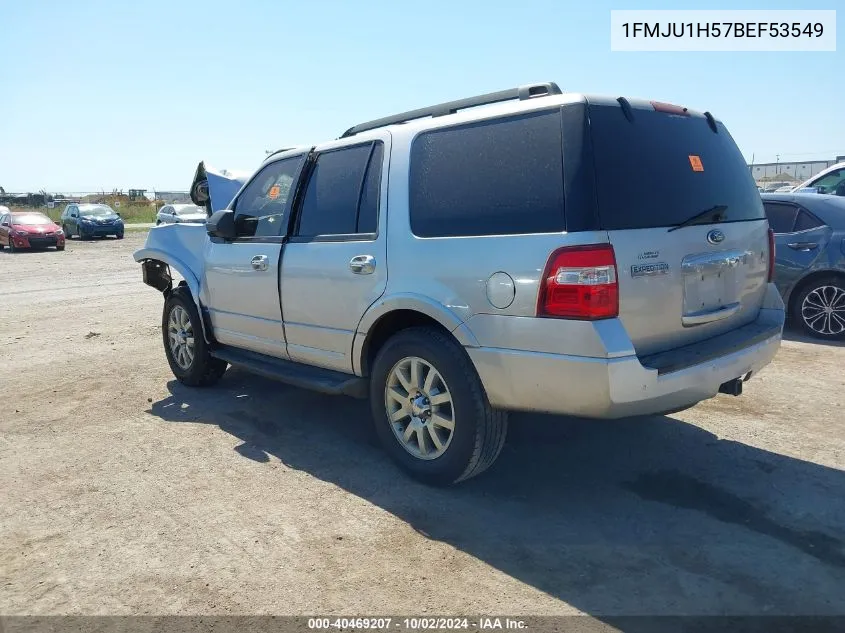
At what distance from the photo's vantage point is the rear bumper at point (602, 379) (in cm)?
309

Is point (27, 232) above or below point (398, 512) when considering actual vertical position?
above

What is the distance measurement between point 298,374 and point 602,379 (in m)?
2.32

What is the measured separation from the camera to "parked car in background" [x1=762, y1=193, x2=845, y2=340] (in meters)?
7.10

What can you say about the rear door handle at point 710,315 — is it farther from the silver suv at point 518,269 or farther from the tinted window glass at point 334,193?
the tinted window glass at point 334,193

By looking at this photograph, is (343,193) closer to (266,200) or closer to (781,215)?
(266,200)

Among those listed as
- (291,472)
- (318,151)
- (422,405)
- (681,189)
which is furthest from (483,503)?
(318,151)

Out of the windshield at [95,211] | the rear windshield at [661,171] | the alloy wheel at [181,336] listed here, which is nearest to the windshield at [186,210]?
the windshield at [95,211]

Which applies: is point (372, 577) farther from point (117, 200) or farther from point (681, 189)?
point (117, 200)

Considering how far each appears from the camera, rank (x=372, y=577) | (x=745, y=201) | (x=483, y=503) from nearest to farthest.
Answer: (x=372, y=577) < (x=483, y=503) < (x=745, y=201)

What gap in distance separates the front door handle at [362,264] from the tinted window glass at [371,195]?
18 cm

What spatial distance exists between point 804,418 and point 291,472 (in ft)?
11.9

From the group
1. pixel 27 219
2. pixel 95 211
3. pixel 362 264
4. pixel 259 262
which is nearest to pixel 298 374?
pixel 259 262

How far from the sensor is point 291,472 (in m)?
4.14

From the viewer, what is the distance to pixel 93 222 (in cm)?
2852
